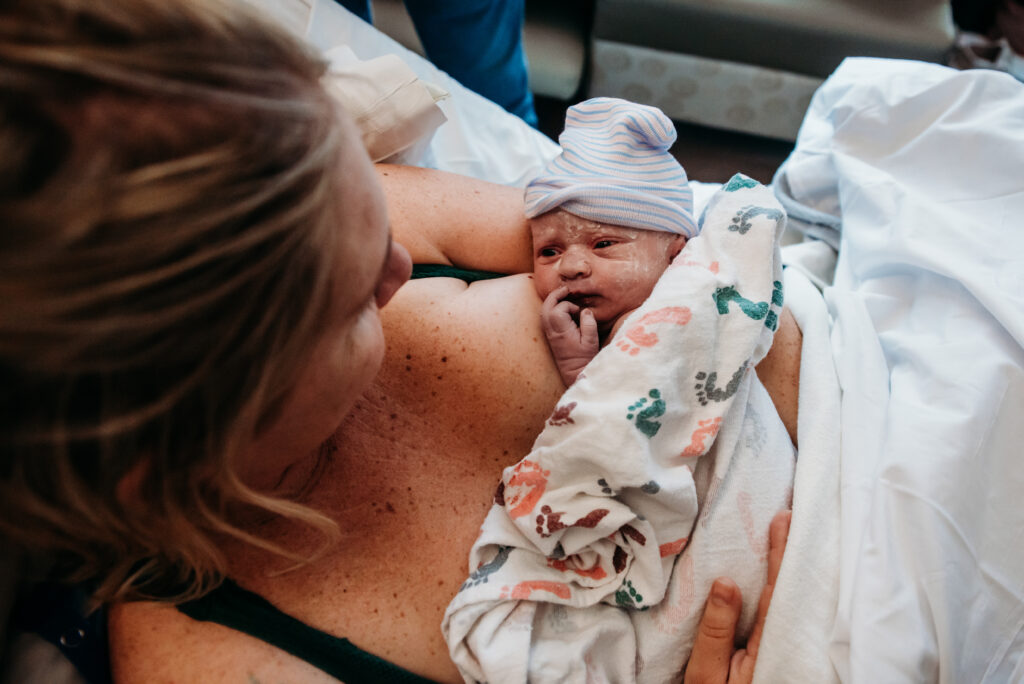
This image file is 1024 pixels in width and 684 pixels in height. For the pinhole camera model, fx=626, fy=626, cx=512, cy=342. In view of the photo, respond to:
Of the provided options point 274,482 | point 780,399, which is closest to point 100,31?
point 274,482

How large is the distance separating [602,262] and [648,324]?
0.55ft

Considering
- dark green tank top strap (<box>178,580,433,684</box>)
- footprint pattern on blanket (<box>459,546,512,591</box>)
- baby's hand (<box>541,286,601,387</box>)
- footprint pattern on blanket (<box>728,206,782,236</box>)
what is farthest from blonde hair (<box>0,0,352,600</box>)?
footprint pattern on blanket (<box>728,206,782,236</box>)

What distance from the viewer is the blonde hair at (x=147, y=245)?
35cm

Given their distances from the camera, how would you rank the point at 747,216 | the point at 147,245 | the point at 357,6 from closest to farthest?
the point at 147,245
the point at 747,216
the point at 357,6

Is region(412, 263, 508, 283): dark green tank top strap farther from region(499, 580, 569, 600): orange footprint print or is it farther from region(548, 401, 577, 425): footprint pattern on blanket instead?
region(499, 580, 569, 600): orange footprint print

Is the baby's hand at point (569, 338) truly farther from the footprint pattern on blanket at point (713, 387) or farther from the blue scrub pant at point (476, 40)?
the blue scrub pant at point (476, 40)

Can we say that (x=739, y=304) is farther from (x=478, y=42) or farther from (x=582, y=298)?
(x=478, y=42)

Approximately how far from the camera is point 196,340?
0.41 meters

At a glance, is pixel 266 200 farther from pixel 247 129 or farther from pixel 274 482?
pixel 274 482

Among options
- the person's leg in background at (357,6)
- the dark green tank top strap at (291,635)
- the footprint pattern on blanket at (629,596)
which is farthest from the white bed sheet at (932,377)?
the person's leg in background at (357,6)

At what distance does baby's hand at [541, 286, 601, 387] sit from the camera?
0.84 metres

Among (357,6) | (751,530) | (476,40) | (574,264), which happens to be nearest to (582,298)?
(574,264)

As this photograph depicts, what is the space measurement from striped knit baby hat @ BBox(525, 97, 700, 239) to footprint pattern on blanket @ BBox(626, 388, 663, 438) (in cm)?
31

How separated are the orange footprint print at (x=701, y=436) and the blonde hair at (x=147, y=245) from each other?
0.45m
